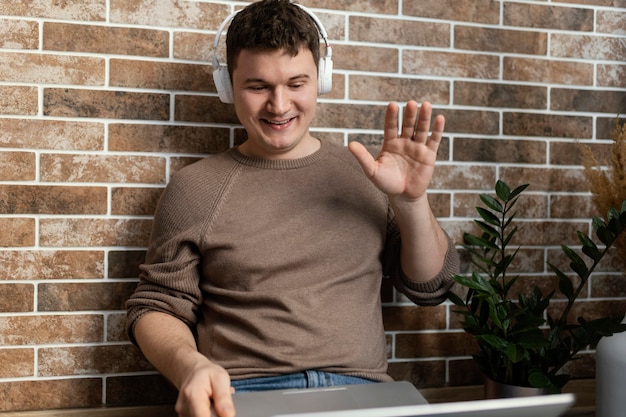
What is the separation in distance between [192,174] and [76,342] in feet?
1.98

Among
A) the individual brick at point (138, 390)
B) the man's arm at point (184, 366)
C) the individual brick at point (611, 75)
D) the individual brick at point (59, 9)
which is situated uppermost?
the individual brick at point (59, 9)

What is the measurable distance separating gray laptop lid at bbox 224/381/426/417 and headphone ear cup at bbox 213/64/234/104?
79 cm

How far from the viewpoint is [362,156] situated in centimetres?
150

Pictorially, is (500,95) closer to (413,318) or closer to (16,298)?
(413,318)

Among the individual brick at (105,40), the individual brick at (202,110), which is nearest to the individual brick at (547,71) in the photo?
the individual brick at (202,110)

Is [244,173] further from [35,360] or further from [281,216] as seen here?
[35,360]

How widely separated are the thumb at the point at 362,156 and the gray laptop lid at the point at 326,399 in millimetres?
506

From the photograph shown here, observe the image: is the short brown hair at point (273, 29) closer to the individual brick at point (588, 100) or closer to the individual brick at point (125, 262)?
the individual brick at point (125, 262)

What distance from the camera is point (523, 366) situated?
1.79 meters

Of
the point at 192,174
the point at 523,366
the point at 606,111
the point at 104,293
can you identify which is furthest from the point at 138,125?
the point at 606,111

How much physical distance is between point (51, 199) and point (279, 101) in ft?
2.35

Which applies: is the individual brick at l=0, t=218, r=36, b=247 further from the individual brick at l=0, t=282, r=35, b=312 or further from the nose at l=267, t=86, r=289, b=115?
the nose at l=267, t=86, r=289, b=115

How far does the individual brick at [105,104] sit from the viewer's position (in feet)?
5.74

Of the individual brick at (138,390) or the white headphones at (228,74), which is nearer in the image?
the white headphones at (228,74)
